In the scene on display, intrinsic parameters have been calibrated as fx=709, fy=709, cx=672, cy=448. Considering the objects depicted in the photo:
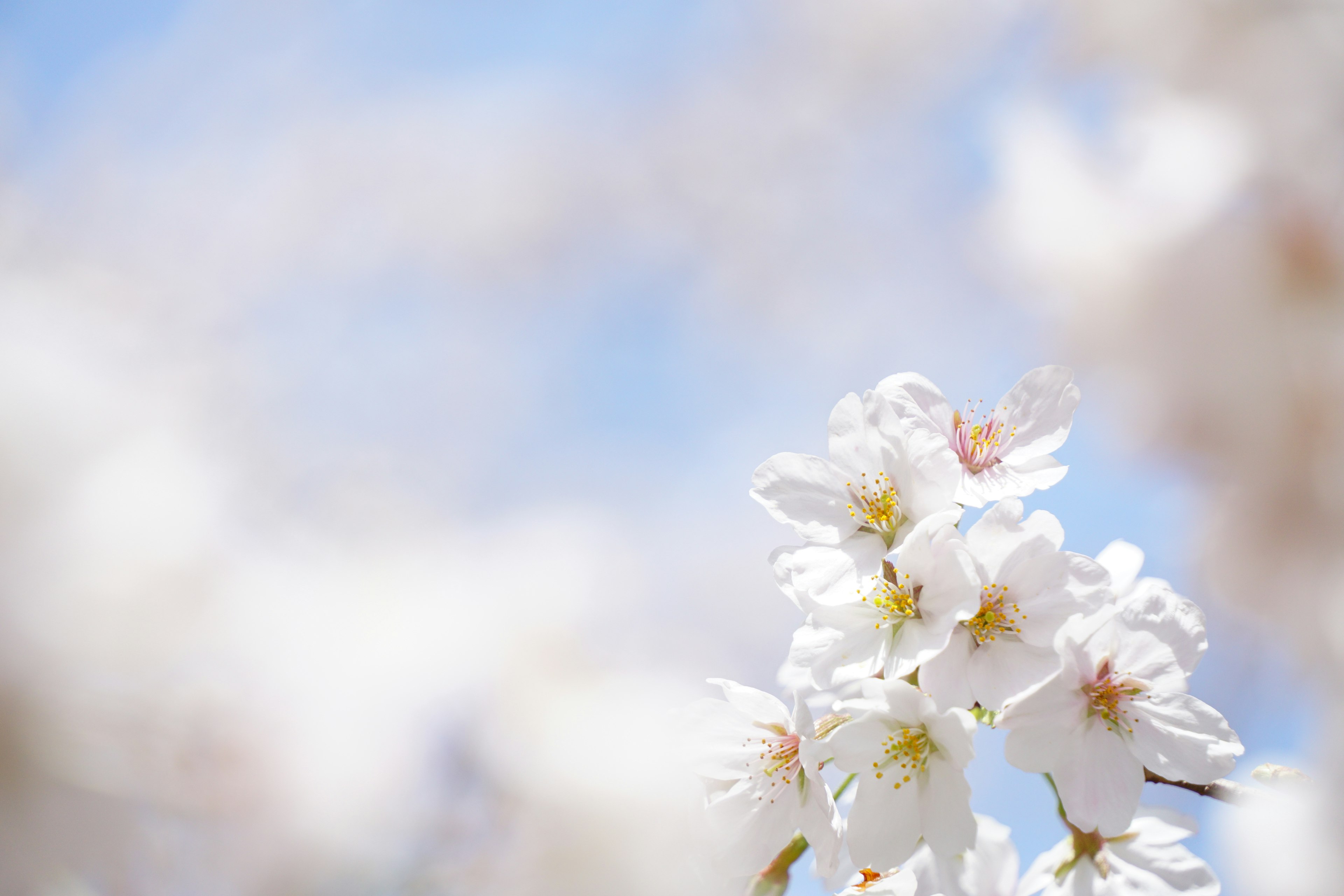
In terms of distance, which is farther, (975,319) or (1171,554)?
(975,319)

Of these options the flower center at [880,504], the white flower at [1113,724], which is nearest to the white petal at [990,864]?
the white flower at [1113,724]

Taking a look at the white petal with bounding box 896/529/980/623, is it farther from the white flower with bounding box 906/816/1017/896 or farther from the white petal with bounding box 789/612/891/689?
the white flower with bounding box 906/816/1017/896

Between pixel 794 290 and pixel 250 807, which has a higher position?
pixel 794 290

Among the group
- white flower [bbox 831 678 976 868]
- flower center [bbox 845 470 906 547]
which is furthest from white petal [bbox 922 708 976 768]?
flower center [bbox 845 470 906 547]

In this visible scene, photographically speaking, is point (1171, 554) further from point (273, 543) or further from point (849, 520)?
point (273, 543)

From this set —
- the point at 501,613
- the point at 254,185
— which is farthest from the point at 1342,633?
the point at 254,185

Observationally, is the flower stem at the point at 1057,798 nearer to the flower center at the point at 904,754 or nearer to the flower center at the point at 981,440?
the flower center at the point at 904,754
